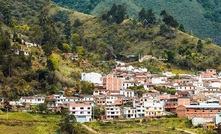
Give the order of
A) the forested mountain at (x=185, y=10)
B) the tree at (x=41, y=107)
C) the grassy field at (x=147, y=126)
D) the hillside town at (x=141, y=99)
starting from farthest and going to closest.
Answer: the forested mountain at (x=185, y=10), the hillside town at (x=141, y=99), the tree at (x=41, y=107), the grassy field at (x=147, y=126)

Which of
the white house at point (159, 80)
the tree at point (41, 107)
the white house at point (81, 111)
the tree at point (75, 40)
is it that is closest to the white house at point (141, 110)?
the white house at point (81, 111)

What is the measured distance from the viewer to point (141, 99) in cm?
5556

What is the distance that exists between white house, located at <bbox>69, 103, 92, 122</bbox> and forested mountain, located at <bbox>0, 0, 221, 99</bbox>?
5.15 m

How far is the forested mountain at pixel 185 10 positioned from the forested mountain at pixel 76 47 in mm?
20863

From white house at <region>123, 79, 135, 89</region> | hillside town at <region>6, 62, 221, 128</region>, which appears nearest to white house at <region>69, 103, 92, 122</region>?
hillside town at <region>6, 62, 221, 128</region>

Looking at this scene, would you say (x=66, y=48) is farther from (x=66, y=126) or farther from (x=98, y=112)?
(x=66, y=126)

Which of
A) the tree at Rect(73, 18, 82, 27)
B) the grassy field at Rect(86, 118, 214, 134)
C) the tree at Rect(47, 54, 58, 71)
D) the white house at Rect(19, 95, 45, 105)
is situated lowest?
the grassy field at Rect(86, 118, 214, 134)

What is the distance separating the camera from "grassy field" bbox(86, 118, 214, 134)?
155ft

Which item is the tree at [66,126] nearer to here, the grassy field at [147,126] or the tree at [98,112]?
the grassy field at [147,126]

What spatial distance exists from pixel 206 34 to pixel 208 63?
41974mm

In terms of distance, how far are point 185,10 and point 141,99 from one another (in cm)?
7456

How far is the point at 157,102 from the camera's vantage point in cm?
5459

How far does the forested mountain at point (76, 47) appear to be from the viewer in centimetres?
5694

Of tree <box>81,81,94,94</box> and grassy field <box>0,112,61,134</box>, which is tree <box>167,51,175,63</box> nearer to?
tree <box>81,81,94,94</box>
